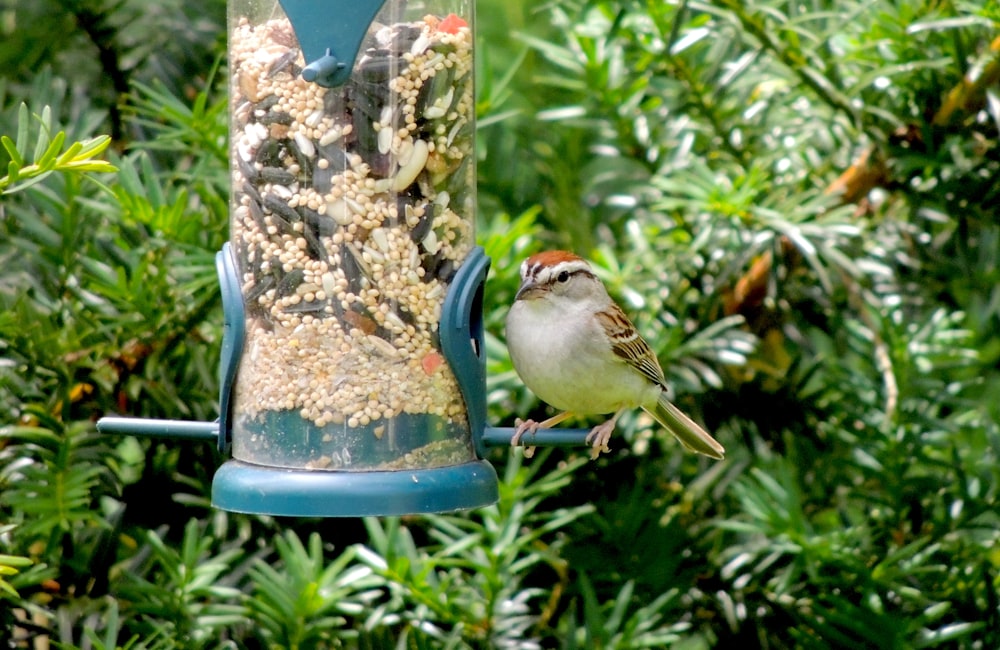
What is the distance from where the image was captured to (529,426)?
2.93m

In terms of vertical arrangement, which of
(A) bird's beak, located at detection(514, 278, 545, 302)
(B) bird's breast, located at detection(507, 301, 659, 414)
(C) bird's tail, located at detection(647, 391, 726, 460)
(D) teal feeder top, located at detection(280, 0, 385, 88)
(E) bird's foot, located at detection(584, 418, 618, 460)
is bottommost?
(C) bird's tail, located at detection(647, 391, 726, 460)

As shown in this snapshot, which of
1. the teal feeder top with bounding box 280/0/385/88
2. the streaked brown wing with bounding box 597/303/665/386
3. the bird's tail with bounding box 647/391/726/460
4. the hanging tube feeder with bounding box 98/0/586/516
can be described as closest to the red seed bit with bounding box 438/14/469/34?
the hanging tube feeder with bounding box 98/0/586/516

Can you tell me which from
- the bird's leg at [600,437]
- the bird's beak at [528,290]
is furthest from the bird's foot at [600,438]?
the bird's beak at [528,290]

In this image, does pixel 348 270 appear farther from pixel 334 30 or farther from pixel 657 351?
pixel 657 351

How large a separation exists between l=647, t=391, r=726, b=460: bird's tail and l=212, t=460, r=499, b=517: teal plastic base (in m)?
0.62

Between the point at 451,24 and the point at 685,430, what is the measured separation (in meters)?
1.13

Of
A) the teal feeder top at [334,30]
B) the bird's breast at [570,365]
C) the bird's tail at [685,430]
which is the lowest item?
the bird's tail at [685,430]

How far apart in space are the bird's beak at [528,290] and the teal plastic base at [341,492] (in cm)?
49

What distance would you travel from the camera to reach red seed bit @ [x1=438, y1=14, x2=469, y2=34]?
9.85 feet

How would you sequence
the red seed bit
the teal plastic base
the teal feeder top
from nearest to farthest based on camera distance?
1. the teal plastic base
2. the teal feeder top
3. the red seed bit

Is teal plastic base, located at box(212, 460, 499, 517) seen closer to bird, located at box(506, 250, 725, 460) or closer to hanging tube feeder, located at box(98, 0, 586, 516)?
hanging tube feeder, located at box(98, 0, 586, 516)

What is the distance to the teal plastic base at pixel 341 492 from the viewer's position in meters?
2.66

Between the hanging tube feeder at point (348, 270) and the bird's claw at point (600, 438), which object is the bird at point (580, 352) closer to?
the bird's claw at point (600, 438)

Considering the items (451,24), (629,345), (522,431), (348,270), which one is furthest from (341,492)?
(451,24)
